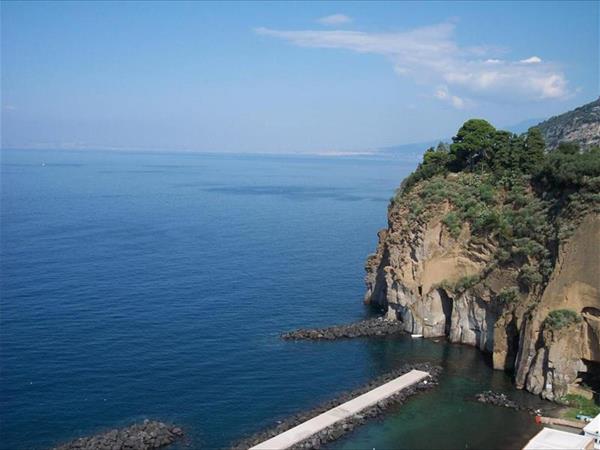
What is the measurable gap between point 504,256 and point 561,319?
9.41 metres

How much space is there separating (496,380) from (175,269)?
44138 mm

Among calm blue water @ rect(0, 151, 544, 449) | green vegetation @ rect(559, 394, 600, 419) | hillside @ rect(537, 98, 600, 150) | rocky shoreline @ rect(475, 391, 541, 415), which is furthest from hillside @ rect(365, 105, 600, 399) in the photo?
hillside @ rect(537, 98, 600, 150)

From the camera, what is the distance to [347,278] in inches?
3031

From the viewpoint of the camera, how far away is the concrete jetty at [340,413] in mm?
35906

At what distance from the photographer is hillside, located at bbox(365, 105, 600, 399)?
42.7 m

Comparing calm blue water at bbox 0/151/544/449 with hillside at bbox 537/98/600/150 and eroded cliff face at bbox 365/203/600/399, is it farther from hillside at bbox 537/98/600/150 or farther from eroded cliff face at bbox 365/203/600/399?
hillside at bbox 537/98/600/150

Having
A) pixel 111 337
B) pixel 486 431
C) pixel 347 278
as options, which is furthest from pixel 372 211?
pixel 486 431

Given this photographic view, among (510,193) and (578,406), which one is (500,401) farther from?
(510,193)

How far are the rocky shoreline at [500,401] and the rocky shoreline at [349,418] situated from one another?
3687 millimetres

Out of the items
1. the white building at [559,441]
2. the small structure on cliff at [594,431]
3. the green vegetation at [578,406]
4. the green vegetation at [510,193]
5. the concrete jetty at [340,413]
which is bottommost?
the concrete jetty at [340,413]

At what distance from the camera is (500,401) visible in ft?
138

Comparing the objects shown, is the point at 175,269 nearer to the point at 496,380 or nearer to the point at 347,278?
the point at 347,278

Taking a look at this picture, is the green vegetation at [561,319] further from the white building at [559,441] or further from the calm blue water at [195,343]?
the white building at [559,441]

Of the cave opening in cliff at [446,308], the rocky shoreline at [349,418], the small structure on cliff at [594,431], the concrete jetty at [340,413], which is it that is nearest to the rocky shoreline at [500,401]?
the rocky shoreline at [349,418]
